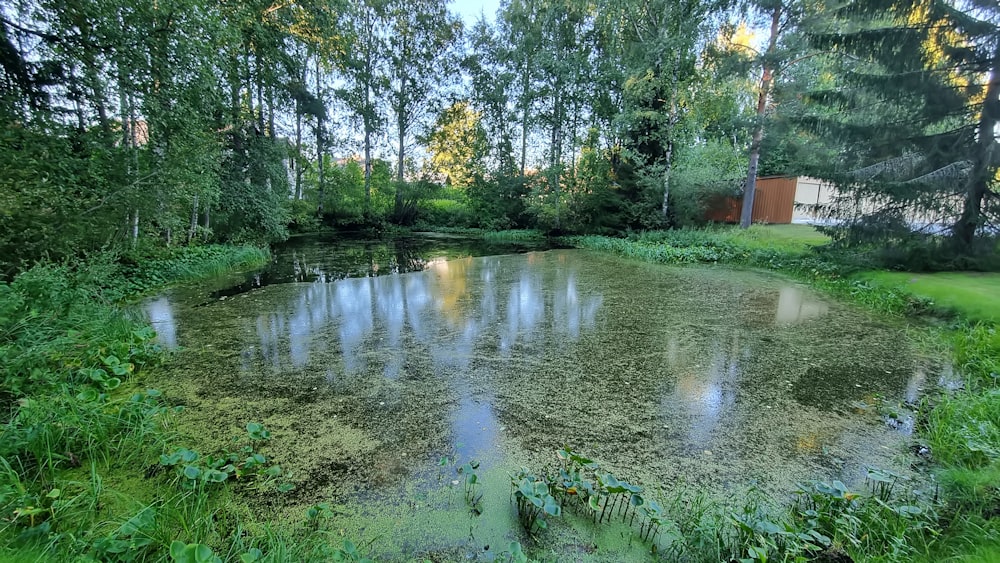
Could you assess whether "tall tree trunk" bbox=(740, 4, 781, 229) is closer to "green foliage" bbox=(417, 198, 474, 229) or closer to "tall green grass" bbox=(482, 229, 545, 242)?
"tall green grass" bbox=(482, 229, 545, 242)

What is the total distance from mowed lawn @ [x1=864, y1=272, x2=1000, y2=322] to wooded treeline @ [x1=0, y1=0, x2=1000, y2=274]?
0.53 meters

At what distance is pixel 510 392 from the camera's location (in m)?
2.68

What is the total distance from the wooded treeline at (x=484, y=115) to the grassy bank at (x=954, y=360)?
868mm

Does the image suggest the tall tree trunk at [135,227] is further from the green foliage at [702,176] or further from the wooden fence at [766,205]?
the wooden fence at [766,205]

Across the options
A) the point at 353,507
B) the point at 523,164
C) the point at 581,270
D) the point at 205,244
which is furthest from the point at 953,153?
Result: the point at 523,164

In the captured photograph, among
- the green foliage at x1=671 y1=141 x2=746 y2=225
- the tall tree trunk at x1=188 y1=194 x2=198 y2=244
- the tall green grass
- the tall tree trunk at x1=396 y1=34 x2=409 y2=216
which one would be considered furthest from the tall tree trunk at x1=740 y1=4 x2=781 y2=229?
the tall tree trunk at x1=396 y1=34 x2=409 y2=216

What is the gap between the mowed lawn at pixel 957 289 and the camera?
379cm

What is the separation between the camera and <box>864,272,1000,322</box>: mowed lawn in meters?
3.79

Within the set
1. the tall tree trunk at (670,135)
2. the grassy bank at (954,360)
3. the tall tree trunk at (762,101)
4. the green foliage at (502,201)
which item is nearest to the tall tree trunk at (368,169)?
the green foliage at (502,201)

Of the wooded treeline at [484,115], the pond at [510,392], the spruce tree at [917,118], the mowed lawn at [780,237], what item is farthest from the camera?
the mowed lawn at [780,237]

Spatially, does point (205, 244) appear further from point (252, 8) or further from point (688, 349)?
point (688, 349)

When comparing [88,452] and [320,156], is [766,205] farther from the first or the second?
[320,156]

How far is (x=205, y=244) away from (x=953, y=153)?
11.6 metres

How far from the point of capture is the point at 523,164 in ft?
55.7
